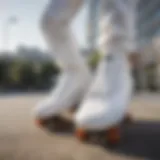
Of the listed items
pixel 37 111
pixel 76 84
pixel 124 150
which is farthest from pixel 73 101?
pixel 124 150

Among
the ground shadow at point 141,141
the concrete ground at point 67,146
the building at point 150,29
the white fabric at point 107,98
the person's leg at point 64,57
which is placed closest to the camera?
the concrete ground at point 67,146

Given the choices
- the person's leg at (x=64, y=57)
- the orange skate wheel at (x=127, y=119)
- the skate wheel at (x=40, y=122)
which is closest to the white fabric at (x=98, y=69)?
the person's leg at (x=64, y=57)

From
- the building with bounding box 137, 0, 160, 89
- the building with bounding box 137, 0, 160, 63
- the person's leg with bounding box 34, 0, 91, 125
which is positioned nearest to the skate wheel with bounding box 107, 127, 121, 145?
the person's leg with bounding box 34, 0, 91, 125

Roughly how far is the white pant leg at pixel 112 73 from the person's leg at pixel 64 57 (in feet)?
1.30

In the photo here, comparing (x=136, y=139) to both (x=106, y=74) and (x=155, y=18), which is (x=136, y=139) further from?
(x=155, y=18)

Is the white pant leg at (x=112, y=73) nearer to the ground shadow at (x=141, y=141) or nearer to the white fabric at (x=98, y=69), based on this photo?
the white fabric at (x=98, y=69)

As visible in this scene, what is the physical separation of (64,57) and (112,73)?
73 cm

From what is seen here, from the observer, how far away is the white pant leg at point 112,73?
11.5 ft

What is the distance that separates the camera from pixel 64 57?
4207mm

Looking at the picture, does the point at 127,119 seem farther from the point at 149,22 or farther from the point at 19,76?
the point at 149,22

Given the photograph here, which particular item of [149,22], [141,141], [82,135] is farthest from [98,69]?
[149,22]

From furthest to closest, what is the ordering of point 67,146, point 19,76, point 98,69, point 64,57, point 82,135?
1. point 19,76
2. point 64,57
3. point 98,69
4. point 82,135
5. point 67,146

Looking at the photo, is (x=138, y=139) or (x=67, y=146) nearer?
(x=67, y=146)

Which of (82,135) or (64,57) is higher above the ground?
(64,57)
